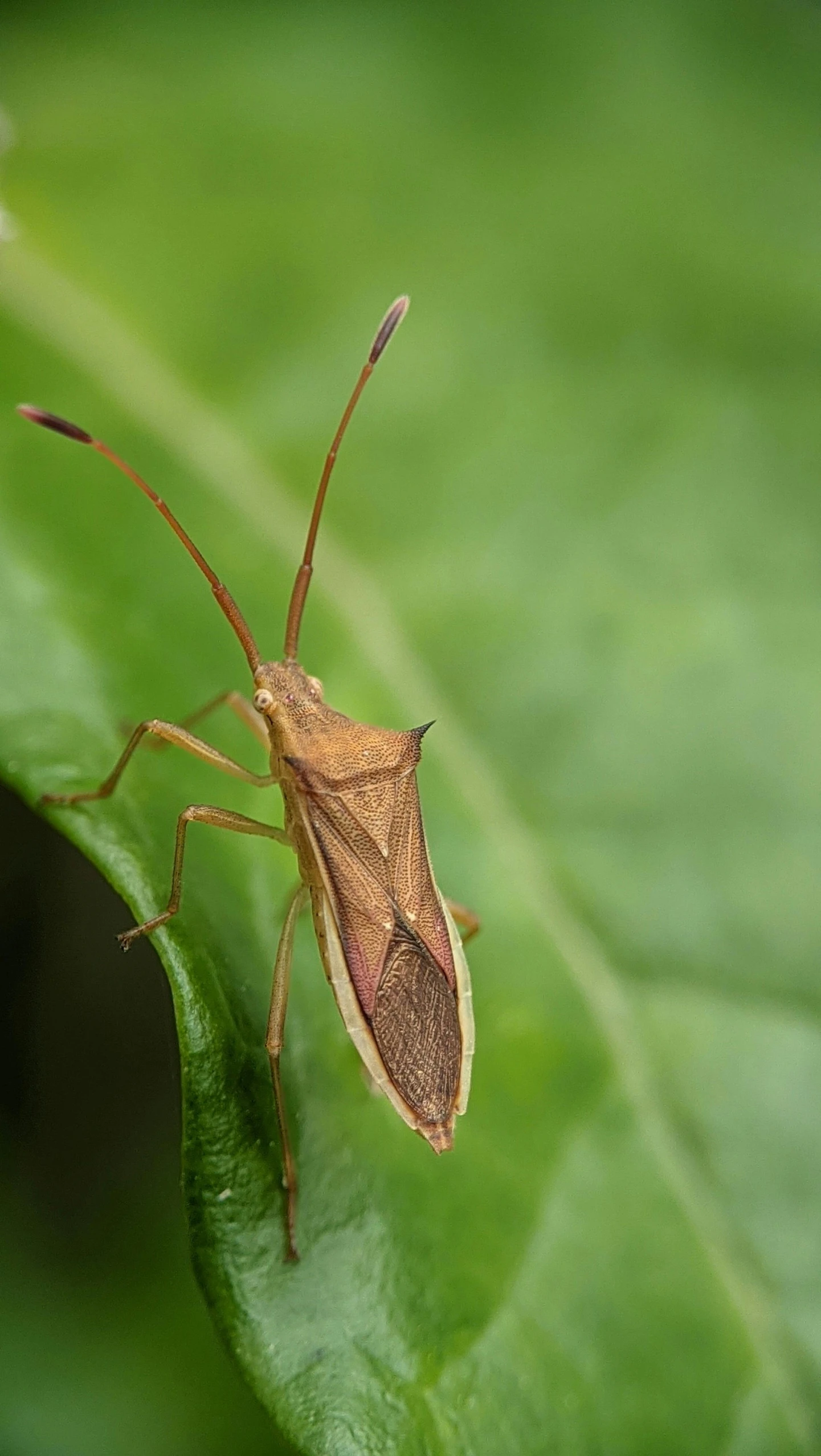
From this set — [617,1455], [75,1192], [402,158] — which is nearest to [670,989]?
[617,1455]

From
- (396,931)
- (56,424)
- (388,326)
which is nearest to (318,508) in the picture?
(388,326)

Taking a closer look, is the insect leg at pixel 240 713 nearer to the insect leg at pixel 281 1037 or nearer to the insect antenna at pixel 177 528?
the insect antenna at pixel 177 528

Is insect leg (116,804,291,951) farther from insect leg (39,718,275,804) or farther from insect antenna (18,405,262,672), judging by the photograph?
insect antenna (18,405,262,672)

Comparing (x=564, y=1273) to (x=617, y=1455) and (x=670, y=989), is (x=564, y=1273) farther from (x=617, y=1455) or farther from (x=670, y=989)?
(x=670, y=989)

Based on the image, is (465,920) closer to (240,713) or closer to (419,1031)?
(419,1031)

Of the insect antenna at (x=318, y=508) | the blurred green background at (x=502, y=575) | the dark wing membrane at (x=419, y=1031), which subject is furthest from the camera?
the insect antenna at (x=318, y=508)

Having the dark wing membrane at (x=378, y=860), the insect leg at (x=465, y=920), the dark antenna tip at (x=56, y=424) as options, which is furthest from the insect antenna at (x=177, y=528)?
the insect leg at (x=465, y=920)
